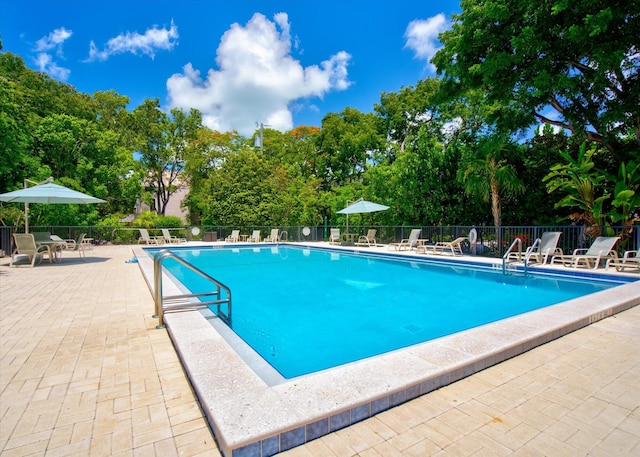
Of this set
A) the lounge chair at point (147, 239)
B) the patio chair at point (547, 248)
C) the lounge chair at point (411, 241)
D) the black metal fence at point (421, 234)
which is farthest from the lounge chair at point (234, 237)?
Answer: the patio chair at point (547, 248)

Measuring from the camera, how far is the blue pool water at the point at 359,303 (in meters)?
4.10

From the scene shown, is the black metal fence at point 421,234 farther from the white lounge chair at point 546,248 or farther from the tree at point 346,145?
the tree at point 346,145

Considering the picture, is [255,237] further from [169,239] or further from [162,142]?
[162,142]

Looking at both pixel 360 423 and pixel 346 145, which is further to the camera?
pixel 346 145

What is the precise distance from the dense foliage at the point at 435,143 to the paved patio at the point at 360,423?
853 cm

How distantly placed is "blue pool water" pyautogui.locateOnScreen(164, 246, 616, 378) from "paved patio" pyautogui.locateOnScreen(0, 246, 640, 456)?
1.35 metres

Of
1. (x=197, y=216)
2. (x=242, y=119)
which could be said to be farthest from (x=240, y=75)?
(x=197, y=216)

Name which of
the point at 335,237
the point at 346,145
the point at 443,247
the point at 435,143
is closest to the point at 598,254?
the point at 443,247

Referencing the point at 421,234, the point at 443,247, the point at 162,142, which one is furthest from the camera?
the point at 162,142

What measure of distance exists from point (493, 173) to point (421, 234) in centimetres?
437

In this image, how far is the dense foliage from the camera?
9.20 meters

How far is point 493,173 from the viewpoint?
11430 mm

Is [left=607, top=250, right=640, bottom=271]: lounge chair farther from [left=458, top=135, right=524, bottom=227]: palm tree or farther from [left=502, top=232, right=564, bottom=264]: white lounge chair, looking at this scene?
[left=458, top=135, right=524, bottom=227]: palm tree

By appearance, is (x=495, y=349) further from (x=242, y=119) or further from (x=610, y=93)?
(x=242, y=119)
